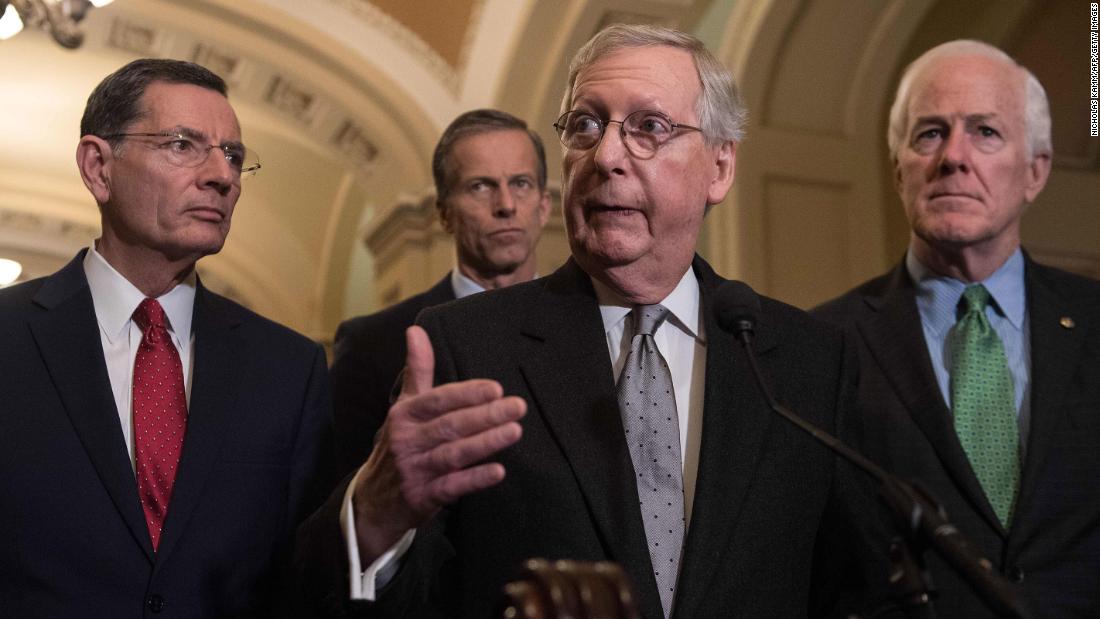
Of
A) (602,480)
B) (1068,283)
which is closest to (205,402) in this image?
(602,480)

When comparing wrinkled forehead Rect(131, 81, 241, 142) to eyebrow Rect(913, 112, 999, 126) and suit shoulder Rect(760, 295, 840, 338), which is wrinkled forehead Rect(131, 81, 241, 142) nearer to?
suit shoulder Rect(760, 295, 840, 338)

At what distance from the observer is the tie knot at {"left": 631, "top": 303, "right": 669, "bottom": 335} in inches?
86.8

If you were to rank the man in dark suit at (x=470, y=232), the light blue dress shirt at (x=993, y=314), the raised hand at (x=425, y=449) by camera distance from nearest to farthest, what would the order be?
the raised hand at (x=425, y=449) < the light blue dress shirt at (x=993, y=314) < the man in dark suit at (x=470, y=232)

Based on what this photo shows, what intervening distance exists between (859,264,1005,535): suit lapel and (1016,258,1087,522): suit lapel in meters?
0.12

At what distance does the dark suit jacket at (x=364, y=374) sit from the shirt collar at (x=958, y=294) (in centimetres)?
120

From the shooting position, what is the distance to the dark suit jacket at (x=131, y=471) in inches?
88.1

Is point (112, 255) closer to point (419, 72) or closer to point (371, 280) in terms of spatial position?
point (419, 72)

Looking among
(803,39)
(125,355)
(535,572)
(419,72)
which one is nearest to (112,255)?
(125,355)

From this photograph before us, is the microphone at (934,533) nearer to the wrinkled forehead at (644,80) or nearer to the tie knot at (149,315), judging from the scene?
the wrinkled forehead at (644,80)

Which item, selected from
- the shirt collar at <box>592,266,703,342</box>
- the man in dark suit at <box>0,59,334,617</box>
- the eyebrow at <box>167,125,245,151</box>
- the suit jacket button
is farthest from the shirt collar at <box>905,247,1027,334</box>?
the suit jacket button

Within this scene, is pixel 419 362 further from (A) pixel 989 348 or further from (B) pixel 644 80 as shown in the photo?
(A) pixel 989 348

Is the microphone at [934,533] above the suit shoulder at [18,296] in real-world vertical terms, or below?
below

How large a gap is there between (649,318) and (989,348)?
3.07 feet

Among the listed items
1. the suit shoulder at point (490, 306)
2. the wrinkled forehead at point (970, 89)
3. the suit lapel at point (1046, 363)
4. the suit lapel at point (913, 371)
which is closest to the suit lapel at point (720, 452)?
the suit shoulder at point (490, 306)
